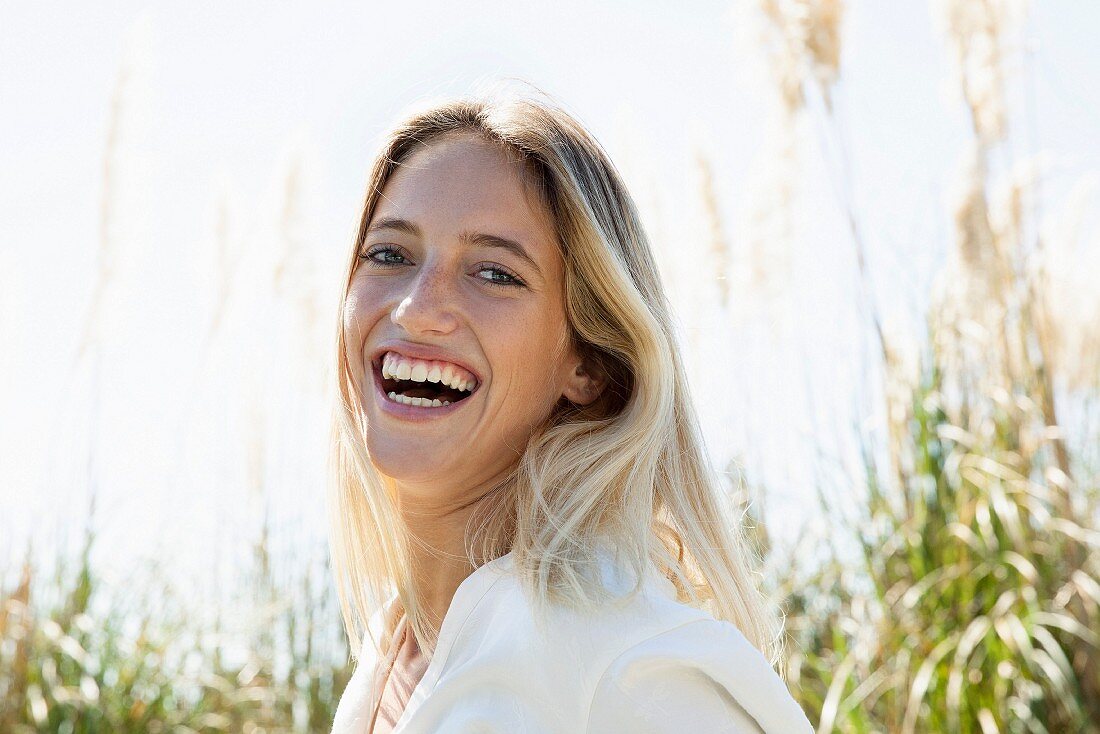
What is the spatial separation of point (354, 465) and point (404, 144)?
1.80 feet

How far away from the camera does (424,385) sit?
5.89 ft

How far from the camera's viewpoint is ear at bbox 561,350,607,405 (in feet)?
6.21

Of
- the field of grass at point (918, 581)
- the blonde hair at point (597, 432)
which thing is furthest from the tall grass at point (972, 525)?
the blonde hair at point (597, 432)

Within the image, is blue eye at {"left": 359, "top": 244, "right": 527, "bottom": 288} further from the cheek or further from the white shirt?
the white shirt

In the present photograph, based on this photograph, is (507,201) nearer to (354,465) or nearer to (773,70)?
(354,465)

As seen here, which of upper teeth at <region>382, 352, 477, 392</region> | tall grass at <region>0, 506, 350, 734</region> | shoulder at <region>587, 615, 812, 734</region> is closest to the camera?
shoulder at <region>587, 615, 812, 734</region>

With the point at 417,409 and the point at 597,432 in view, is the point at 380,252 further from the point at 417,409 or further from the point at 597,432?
the point at 597,432

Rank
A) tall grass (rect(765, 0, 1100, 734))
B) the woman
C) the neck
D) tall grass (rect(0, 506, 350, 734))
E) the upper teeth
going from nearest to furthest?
the woman < the upper teeth < the neck < tall grass (rect(765, 0, 1100, 734)) < tall grass (rect(0, 506, 350, 734))

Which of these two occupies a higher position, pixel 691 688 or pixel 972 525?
pixel 691 688

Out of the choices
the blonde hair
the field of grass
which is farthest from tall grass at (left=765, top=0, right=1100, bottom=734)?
the blonde hair

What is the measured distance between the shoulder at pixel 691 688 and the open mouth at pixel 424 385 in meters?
0.55

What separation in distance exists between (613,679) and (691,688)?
0.09 metres

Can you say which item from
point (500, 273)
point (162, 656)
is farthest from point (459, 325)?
point (162, 656)

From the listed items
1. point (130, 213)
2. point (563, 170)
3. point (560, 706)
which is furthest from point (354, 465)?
point (130, 213)
